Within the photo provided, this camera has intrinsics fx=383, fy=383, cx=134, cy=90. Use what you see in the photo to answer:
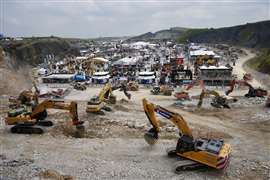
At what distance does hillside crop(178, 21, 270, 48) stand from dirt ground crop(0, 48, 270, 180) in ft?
257

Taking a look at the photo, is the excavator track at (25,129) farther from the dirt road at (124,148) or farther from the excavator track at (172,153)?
the excavator track at (172,153)

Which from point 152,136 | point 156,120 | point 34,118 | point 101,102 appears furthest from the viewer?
point 101,102

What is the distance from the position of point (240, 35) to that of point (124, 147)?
115m

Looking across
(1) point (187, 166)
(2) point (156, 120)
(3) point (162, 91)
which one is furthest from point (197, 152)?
(3) point (162, 91)

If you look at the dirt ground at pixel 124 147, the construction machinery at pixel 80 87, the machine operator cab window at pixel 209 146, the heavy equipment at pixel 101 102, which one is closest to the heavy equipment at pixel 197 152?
the machine operator cab window at pixel 209 146

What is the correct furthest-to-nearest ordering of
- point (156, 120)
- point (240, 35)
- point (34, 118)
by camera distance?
point (240, 35), point (34, 118), point (156, 120)

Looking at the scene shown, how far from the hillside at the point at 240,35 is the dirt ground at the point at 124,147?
78.3 metres

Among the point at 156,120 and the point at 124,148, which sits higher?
the point at 156,120

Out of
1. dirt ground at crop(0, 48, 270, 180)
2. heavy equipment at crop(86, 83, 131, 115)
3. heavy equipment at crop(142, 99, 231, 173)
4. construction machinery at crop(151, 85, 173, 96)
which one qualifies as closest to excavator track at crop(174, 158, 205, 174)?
heavy equipment at crop(142, 99, 231, 173)

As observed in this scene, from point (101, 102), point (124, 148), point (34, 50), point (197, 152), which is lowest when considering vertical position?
point (124, 148)

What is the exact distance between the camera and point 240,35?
12912 centimetres

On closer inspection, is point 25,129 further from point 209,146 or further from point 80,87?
point 80,87

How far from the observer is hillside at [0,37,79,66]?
76.2 m

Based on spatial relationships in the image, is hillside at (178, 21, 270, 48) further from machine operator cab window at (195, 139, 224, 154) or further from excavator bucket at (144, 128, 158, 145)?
machine operator cab window at (195, 139, 224, 154)
